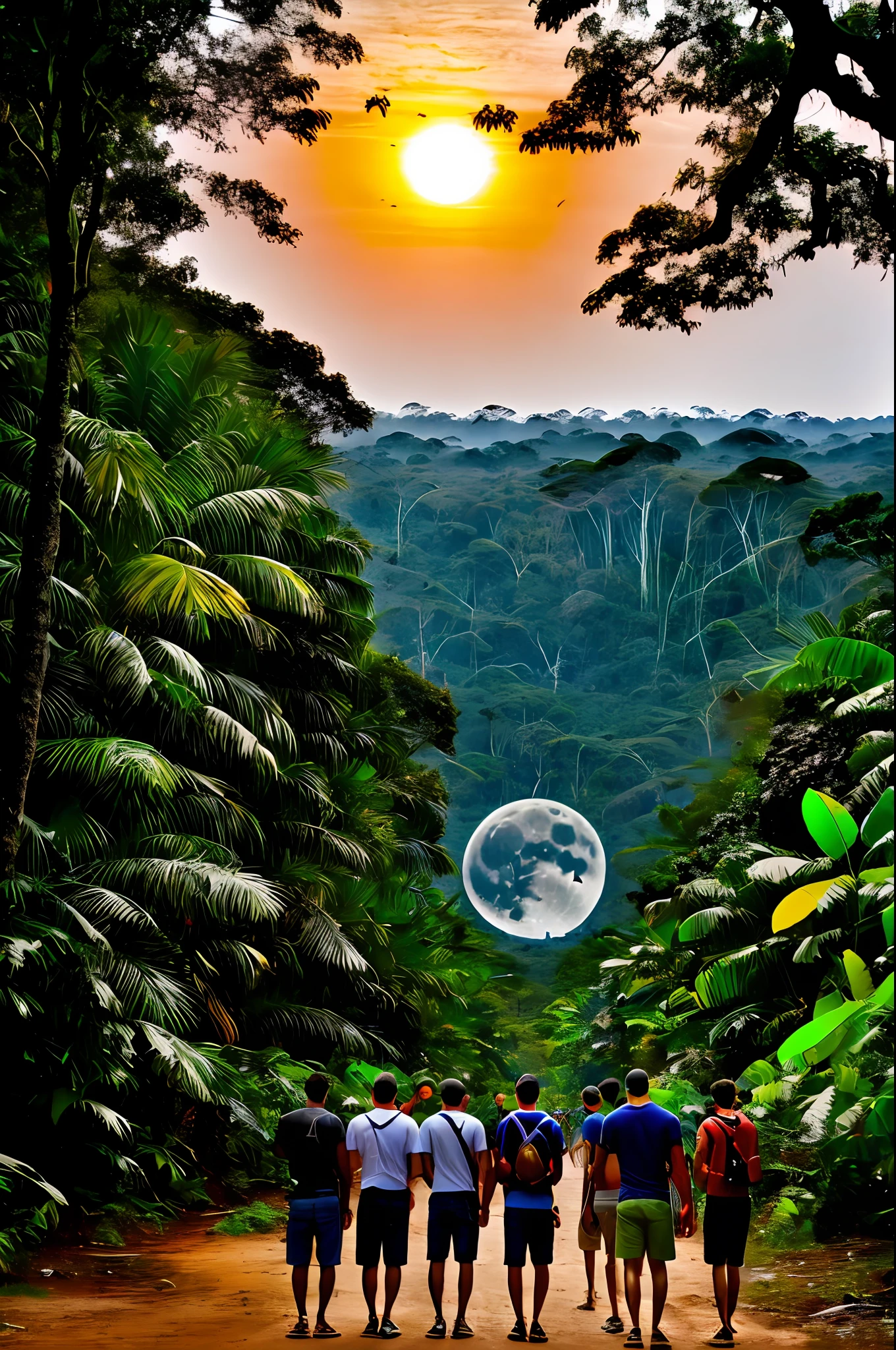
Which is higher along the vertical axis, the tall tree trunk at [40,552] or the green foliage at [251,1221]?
the tall tree trunk at [40,552]

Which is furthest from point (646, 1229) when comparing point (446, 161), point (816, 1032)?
point (446, 161)

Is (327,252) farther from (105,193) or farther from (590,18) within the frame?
(590,18)

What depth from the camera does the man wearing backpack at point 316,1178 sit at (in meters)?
6.96

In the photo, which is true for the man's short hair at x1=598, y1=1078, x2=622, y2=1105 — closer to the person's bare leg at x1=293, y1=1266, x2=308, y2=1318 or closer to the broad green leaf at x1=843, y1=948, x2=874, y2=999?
the person's bare leg at x1=293, y1=1266, x2=308, y2=1318

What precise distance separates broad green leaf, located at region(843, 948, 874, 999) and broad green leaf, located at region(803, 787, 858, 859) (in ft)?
4.78

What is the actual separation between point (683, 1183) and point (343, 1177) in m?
1.89

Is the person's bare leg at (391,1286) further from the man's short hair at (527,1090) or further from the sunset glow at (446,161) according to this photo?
the sunset glow at (446,161)

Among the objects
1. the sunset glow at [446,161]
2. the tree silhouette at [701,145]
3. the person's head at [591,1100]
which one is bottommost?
the person's head at [591,1100]

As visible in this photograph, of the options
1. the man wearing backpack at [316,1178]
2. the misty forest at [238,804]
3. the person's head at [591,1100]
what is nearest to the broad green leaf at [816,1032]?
the misty forest at [238,804]

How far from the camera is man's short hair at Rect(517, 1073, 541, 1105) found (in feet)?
23.1

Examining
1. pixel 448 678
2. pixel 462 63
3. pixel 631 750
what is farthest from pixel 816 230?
pixel 448 678

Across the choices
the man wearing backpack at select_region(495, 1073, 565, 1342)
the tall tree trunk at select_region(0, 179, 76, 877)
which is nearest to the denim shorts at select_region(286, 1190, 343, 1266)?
the man wearing backpack at select_region(495, 1073, 565, 1342)

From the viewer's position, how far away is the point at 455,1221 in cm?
702

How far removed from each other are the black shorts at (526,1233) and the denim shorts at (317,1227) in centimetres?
96
